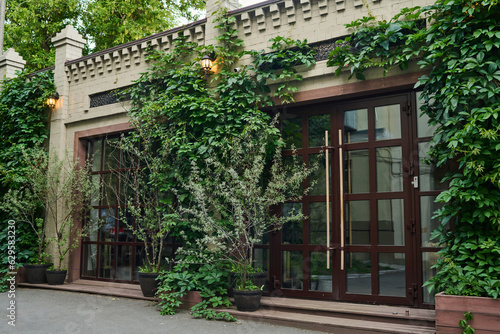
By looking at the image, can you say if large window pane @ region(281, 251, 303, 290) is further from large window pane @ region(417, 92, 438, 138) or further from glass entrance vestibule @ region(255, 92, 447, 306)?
large window pane @ region(417, 92, 438, 138)

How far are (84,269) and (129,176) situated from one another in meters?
2.27

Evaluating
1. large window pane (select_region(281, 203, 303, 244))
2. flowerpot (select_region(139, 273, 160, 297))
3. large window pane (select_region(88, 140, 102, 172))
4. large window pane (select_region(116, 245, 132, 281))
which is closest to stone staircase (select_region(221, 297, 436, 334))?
large window pane (select_region(281, 203, 303, 244))

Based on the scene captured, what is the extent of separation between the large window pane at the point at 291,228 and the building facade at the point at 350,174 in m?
0.02

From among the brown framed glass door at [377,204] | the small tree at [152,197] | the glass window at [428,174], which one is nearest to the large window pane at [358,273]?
the brown framed glass door at [377,204]

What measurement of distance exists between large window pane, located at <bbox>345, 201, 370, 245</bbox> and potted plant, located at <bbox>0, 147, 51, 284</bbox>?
606cm

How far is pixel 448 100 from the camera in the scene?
514cm

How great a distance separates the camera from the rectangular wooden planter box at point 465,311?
173 inches

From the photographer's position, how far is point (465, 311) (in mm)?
4516

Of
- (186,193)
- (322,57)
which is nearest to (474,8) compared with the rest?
(322,57)

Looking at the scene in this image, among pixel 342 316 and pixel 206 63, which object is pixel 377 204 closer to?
pixel 342 316

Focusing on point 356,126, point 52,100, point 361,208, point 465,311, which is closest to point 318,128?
point 356,126

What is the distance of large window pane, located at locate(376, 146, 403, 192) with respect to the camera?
6.08m

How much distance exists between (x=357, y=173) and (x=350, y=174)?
10 centimetres

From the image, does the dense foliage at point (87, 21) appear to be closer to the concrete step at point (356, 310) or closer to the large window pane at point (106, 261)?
the large window pane at point (106, 261)
